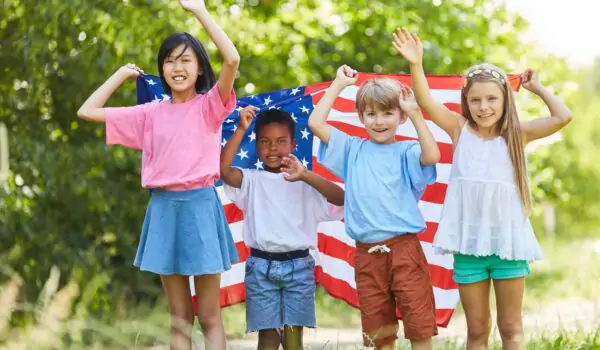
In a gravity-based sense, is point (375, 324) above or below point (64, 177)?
below

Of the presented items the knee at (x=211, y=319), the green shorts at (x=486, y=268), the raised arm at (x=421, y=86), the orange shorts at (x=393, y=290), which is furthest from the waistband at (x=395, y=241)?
the knee at (x=211, y=319)

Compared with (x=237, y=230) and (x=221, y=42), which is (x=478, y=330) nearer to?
(x=237, y=230)

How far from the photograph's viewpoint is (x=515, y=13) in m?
10.0

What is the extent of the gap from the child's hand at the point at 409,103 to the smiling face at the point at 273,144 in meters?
0.70

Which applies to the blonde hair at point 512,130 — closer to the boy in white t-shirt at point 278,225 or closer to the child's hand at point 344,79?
the child's hand at point 344,79

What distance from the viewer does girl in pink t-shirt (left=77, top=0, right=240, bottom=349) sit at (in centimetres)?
430

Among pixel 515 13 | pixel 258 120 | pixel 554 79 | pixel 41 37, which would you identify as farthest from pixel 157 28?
pixel 554 79

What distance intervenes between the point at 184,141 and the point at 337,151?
29.0 inches

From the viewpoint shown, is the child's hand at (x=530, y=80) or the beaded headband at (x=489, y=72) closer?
the beaded headband at (x=489, y=72)

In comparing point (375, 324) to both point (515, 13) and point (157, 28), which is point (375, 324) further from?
point (515, 13)

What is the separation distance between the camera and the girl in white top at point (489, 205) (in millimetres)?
4254

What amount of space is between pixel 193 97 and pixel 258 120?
54 centimetres

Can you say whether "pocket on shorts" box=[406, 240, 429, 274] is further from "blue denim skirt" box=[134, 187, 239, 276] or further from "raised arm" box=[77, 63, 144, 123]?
"raised arm" box=[77, 63, 144, 123]

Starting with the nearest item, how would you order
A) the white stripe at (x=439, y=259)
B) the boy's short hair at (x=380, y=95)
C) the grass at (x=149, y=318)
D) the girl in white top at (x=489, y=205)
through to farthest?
the grass at (x=149, y=318)
the girl in white top at (x=489, y=205)
the boy's short hair at (x=380, y=95)
the white stripe at (x=439, y=259)
